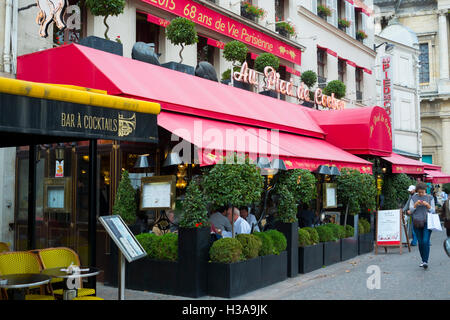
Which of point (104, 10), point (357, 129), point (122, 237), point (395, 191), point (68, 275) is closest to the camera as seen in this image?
point (68, 275)

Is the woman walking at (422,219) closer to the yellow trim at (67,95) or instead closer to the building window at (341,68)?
the yellow trim at (67,95)

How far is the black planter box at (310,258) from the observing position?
9.77 meters

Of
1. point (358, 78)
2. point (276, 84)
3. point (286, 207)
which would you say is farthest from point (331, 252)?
point (358, 78)

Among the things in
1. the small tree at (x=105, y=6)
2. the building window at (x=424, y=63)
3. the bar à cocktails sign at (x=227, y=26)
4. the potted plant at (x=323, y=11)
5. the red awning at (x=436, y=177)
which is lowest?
the red awning at (x=436, y=177)

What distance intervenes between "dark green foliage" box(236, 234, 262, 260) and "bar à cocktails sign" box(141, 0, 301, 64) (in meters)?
7.28

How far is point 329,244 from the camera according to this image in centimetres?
1095

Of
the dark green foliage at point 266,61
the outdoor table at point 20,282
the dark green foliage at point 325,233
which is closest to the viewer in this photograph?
the outdoor table at point 20,282

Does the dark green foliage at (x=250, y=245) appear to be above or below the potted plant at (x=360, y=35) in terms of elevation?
below

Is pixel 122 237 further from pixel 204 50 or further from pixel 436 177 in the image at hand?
pixel 436 177

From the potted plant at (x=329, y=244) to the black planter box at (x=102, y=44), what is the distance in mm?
6052

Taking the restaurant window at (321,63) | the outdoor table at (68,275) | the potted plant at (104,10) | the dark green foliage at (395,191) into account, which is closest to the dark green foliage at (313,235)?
the potted plant at (104,10)

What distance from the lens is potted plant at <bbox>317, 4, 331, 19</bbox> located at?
845 inches

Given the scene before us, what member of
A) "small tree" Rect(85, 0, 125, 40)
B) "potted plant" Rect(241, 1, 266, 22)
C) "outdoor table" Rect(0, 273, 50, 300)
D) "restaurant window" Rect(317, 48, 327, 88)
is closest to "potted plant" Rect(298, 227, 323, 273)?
"outdoor table" Rect(0, 273, 50, 300)

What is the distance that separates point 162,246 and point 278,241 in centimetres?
228
